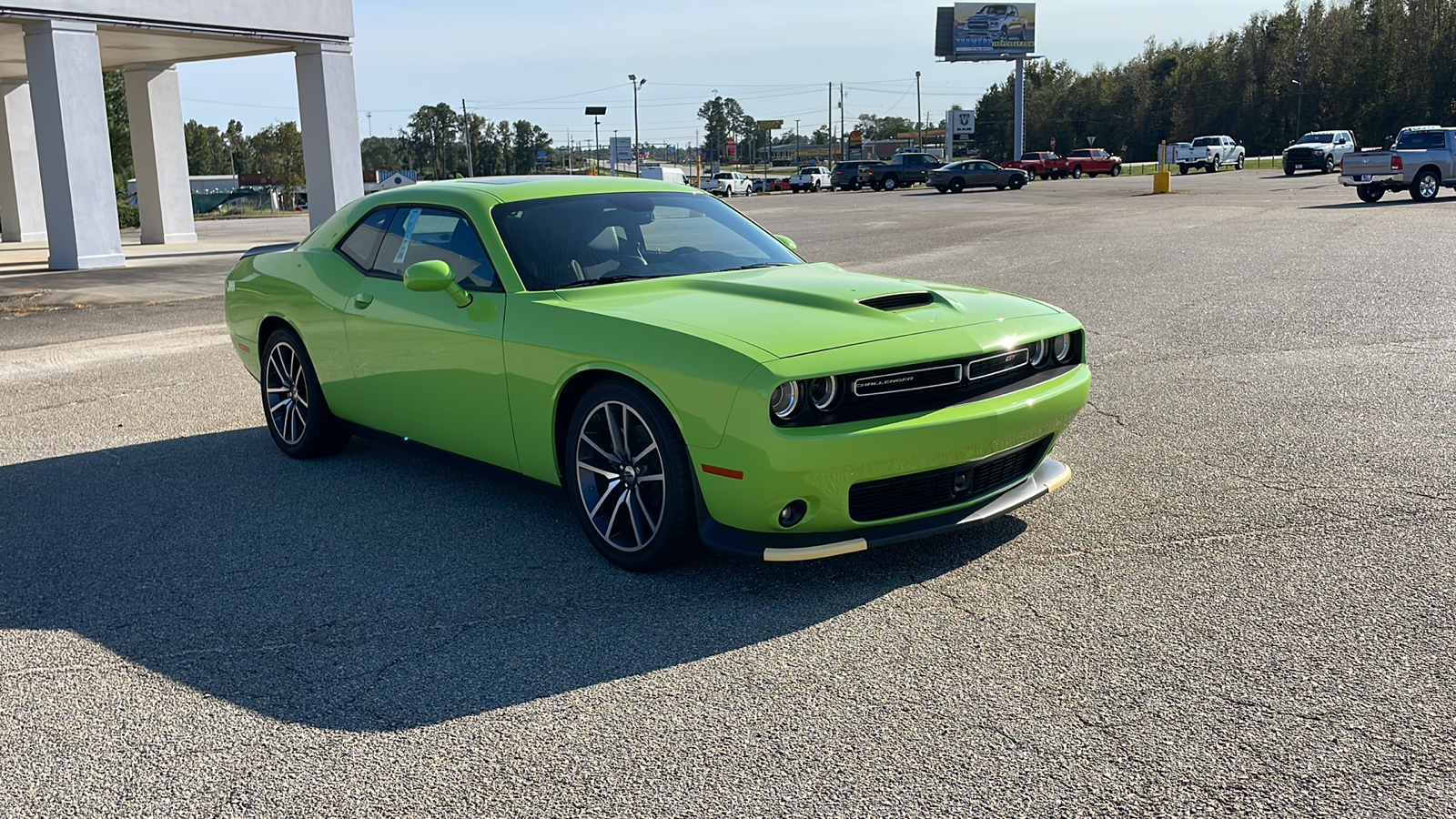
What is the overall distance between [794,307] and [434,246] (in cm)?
187

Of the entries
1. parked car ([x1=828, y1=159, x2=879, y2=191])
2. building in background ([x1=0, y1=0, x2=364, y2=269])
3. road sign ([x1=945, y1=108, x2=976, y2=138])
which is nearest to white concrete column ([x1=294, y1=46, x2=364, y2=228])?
building in background ([x1=0, y1=0, x2=364, y2=269])

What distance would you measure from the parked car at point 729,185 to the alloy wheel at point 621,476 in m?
57.8

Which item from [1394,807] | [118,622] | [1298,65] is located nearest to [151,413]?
[118,622]

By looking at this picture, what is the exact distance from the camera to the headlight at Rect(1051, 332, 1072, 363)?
4.87 meters

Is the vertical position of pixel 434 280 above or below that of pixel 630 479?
above

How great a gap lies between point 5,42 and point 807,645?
2376 cm

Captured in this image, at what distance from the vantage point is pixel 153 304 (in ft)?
49.0

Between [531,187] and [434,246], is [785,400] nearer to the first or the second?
[531,187]

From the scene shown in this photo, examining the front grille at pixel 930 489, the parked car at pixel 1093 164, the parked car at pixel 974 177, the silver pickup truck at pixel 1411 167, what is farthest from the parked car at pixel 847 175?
the front grille at pixel 930 489

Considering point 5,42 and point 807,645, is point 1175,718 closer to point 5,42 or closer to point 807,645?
point 807,645

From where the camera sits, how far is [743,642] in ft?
12.8

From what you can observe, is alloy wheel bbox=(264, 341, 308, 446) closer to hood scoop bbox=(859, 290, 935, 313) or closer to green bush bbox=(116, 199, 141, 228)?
hood scoop bbox=(859, 290, 935, 313)

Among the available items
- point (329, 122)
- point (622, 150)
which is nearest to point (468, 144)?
point (622, 150)

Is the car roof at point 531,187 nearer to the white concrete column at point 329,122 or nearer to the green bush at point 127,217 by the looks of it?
the white concrete column at point 329,122
